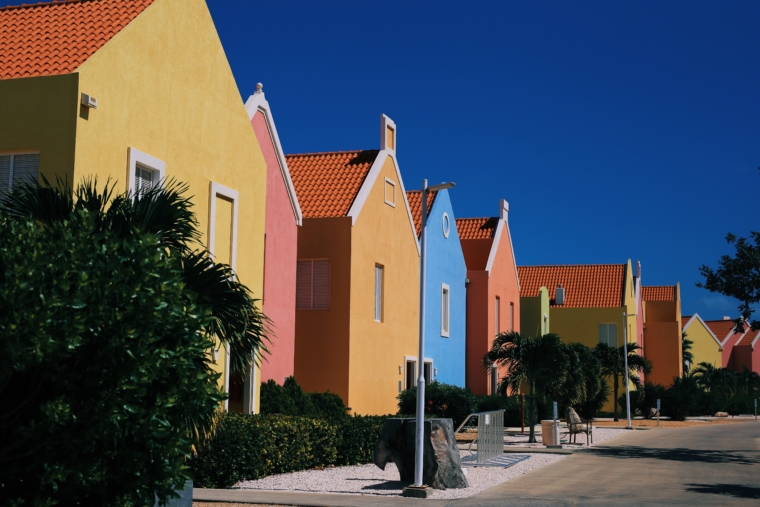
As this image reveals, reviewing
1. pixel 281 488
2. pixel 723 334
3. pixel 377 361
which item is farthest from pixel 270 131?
pixel 723 334

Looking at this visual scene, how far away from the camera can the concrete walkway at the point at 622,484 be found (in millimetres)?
14445

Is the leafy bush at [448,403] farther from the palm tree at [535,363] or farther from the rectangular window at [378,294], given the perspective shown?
the rectangular window at [378,294]

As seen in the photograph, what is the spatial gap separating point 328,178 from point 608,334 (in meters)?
31.2

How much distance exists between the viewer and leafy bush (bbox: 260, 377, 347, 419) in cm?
2161

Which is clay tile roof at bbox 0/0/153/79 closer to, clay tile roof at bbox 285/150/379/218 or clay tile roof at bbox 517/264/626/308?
clay tile roof at bbox 285/150/379/218

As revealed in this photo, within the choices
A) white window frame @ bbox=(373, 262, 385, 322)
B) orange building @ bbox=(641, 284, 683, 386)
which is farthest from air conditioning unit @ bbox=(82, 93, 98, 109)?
orange building @ bbox=(641, 284, 683, 386)

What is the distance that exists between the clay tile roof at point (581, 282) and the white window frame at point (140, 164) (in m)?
41.1

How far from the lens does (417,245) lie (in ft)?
108

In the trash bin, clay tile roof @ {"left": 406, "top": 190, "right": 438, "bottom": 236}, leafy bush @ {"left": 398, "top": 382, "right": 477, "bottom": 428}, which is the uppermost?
clay tile roof @ {"left": 406, "top": 190, "right": 438, "bottom": 236}

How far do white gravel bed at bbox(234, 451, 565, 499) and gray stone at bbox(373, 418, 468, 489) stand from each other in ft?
0.79

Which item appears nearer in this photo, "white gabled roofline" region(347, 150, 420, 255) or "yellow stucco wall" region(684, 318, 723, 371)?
"white gabled roofline" region(347, 150, 420, 255)

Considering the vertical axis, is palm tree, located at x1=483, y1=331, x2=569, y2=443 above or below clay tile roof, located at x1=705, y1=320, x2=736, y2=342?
below

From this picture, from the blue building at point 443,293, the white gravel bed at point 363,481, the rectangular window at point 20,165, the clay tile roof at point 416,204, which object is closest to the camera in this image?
the rectangular window at point 20,165

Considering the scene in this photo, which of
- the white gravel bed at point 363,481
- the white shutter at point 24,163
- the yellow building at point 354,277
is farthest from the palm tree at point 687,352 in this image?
the white shutter at point 24,163
